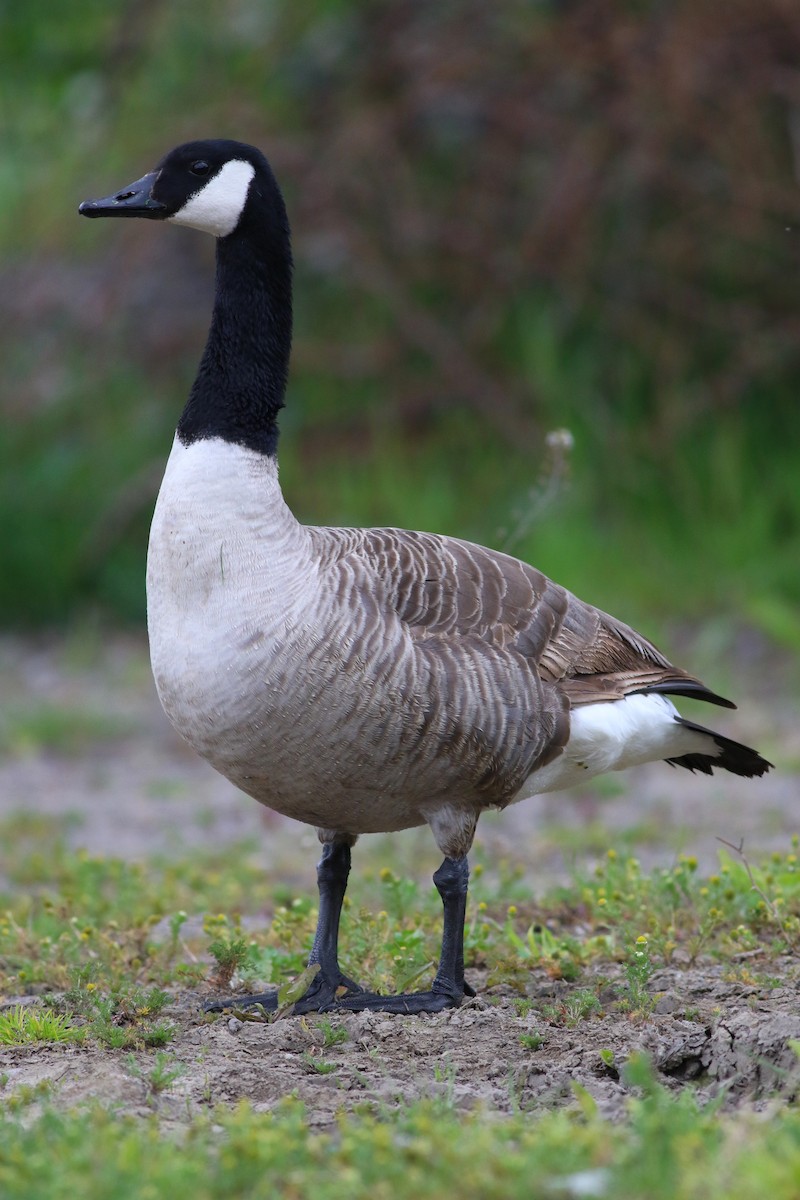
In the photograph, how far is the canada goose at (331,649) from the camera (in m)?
4.09

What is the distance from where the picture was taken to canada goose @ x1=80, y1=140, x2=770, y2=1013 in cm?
409

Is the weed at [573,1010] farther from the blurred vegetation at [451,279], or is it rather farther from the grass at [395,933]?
the blurred vegetation at [451,279]

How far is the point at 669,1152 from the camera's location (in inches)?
104

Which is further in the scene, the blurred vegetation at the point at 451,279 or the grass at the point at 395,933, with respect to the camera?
the blurred vegetation at the point at 451,279

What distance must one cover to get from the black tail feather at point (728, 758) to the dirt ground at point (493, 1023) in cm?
71

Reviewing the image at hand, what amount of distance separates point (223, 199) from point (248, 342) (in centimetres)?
44

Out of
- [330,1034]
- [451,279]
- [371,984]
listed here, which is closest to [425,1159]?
[330,1034]

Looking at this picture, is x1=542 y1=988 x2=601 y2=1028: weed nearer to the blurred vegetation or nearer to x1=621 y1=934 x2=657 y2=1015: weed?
x1=621 y1=934 x2=657 y2=1015: weed

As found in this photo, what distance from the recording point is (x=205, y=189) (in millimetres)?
4578

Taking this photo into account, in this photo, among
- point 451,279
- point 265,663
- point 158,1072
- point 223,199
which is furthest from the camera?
point 451,279

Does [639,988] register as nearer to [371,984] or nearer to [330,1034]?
[330,1034]

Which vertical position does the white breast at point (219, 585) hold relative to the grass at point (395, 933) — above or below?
above

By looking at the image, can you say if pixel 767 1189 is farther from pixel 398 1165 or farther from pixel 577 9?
pixel 577 9

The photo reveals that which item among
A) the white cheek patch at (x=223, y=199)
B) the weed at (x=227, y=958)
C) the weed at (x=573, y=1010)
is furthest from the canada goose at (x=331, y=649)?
the weed at (x=573, y=1010)
